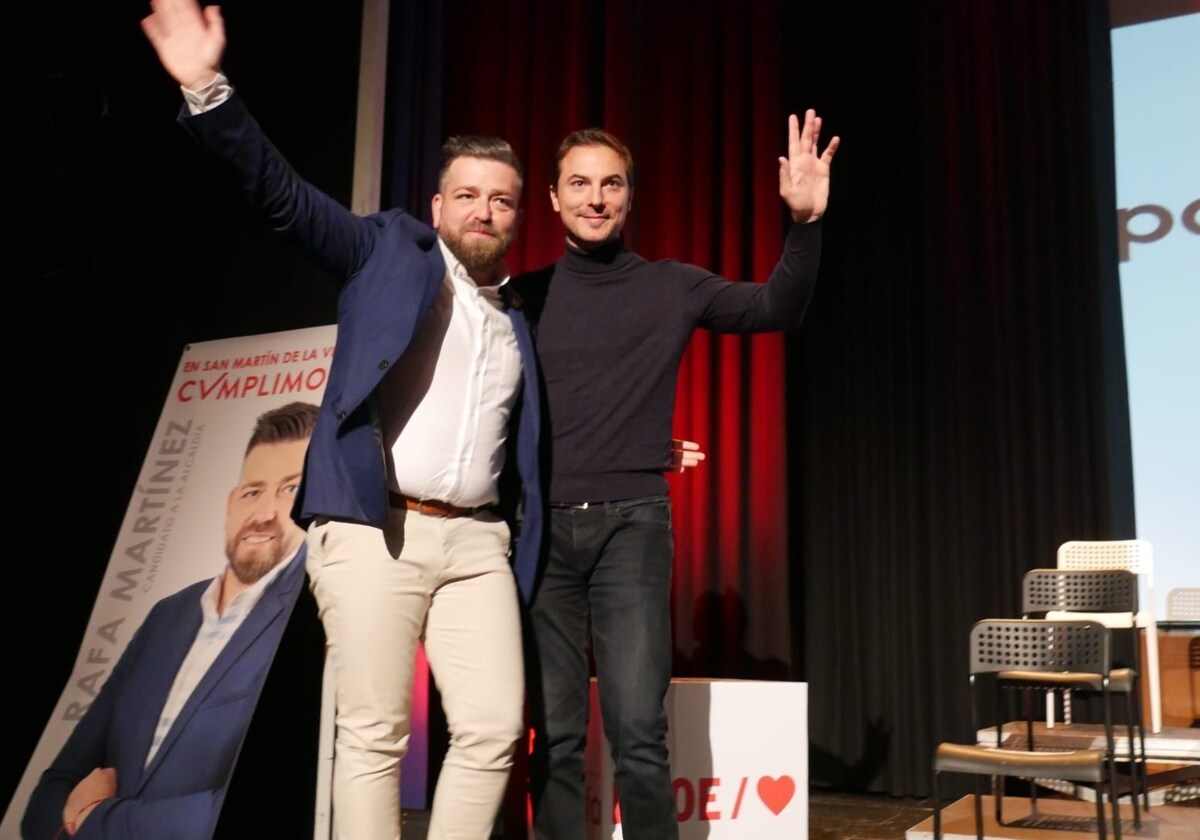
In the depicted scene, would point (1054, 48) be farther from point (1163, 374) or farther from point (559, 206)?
point (559, 206)

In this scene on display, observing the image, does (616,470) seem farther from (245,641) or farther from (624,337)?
(245,641)

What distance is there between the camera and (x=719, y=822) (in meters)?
2.85

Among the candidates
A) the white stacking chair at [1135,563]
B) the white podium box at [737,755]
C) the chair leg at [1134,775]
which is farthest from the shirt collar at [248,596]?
the white stacking chair at [1135,563]

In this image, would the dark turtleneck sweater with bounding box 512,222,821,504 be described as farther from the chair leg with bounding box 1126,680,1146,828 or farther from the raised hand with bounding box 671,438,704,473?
the chair leg with bounding box 1126,680,1146,828

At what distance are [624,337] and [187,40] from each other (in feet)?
3.03

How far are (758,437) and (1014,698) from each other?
1.55m

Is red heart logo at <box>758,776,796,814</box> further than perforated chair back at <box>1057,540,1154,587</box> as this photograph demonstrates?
No

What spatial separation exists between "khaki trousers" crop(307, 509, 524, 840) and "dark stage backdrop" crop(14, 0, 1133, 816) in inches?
102

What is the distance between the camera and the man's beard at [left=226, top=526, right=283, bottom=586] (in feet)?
10.5

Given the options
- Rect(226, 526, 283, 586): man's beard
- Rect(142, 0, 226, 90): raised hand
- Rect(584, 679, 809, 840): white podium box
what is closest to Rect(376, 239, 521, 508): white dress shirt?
Rect(142, 0, 226, 90): raised hand

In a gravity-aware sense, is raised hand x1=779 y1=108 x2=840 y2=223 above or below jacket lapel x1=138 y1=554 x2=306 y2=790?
above

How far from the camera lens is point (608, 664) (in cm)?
215

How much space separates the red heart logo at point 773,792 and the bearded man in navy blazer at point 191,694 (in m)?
1.30

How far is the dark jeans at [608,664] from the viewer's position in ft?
6.90
